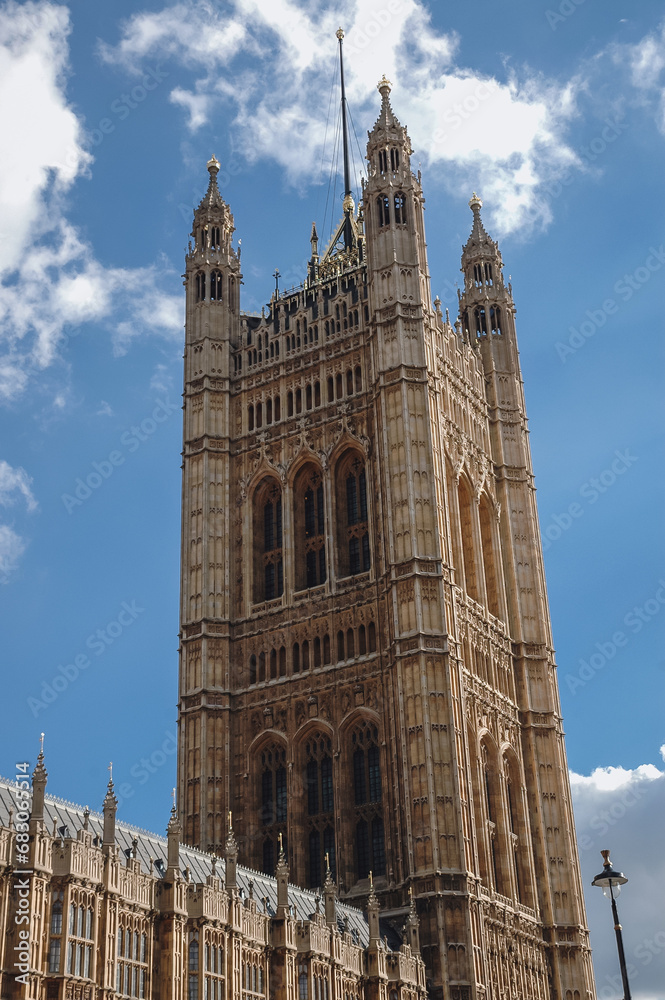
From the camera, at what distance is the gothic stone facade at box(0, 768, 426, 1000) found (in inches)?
1300

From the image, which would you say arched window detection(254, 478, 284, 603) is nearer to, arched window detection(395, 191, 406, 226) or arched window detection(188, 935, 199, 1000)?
arched window detection(395, 191, 406, 226)

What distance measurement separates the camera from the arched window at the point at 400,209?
68.2 metres

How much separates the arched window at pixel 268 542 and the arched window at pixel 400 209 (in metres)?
14.1

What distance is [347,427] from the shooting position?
65375 mm

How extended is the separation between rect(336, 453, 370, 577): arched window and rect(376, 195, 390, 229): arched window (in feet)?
39.0

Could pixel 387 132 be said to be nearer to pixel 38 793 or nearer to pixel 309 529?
pixel 309 529

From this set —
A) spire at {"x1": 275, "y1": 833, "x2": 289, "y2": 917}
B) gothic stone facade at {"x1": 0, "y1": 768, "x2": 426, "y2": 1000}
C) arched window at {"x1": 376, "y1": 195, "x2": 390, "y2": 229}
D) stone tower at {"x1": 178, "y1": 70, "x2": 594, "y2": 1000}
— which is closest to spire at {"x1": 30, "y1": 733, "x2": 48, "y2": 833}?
gothic stone facade at {"x1": 0, "y1": 768, "x2": 426, "y2": 1000}

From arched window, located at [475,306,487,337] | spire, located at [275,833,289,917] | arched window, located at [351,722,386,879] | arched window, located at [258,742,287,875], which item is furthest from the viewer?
arched window, located at [475,306,487,337]

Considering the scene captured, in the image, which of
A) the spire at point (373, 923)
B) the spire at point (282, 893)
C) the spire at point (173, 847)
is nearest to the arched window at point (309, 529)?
the spire at point (373, 923)

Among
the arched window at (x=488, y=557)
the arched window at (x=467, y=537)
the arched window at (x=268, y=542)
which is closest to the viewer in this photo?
the arched window at (x=268, y=542)

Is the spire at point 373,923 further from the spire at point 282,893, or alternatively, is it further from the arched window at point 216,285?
the arched window at point 216,285

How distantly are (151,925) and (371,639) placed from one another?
80.0ft

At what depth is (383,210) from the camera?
68.8 m

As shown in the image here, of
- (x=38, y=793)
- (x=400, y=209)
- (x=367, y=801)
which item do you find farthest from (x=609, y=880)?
(x=400, y=209)
